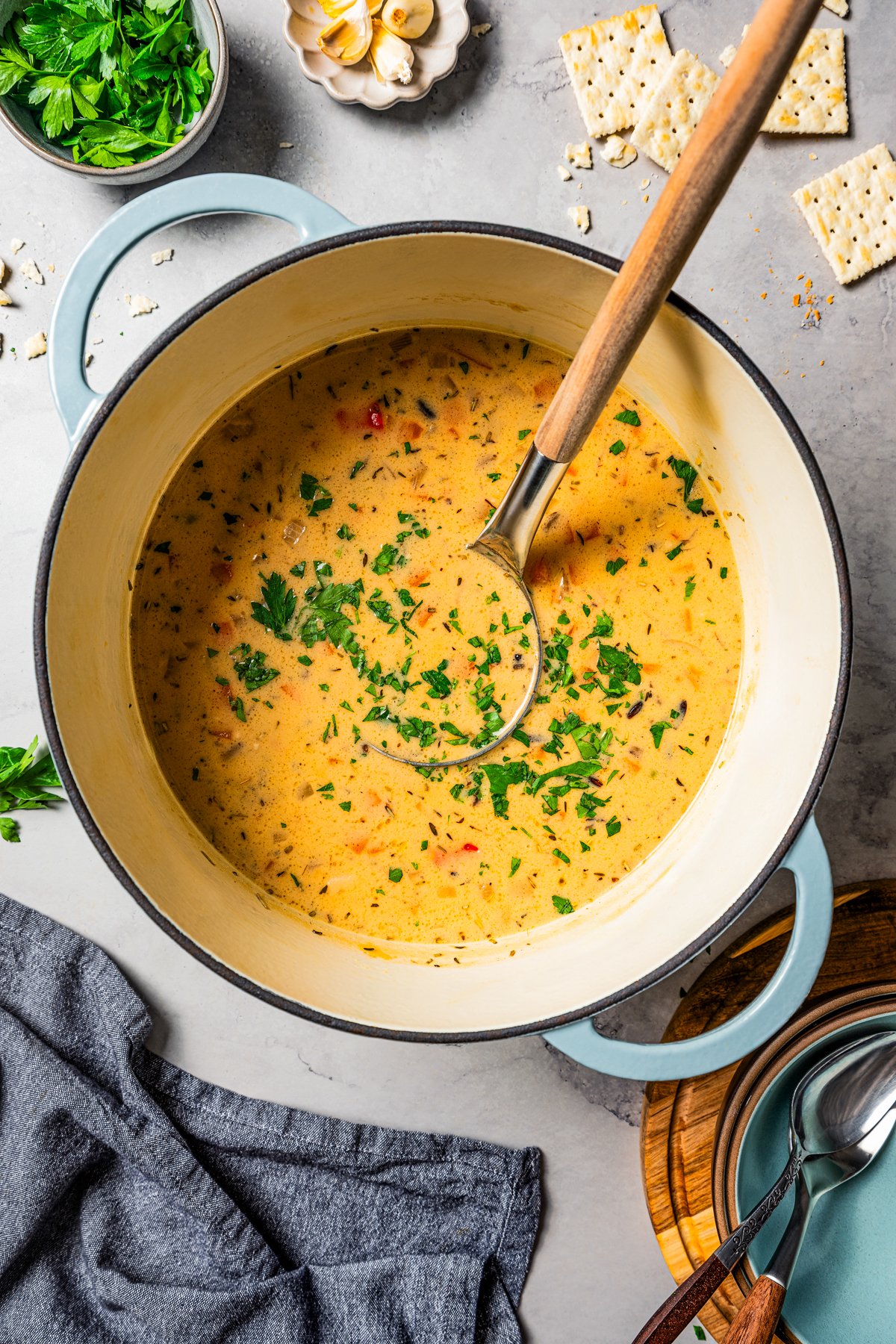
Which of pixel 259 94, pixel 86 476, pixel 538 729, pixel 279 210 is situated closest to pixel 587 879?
Result: pixel 538 729

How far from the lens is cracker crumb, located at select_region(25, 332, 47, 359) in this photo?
169cm

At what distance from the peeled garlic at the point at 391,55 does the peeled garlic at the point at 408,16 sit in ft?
0.05

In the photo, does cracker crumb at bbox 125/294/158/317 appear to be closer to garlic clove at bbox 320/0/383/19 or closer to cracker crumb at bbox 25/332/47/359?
cracker crumb at bbox 25/332/47/359

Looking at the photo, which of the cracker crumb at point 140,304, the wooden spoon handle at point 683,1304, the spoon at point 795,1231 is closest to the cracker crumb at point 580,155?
the cracker crumb at point 140,304

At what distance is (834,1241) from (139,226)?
1.84 m

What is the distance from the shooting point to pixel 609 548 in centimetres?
160

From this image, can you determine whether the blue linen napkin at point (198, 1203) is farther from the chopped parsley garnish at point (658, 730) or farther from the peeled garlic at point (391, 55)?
the peeled garlic at point (391, 55)

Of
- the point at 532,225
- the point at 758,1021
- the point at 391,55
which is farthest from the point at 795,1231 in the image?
the point at 391,55

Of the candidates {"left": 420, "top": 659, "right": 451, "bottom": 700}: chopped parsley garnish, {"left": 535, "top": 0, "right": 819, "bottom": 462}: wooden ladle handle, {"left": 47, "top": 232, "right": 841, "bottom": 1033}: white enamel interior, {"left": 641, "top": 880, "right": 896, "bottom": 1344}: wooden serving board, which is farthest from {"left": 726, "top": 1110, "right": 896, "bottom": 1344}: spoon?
{"left": 535, "top": 0, "right": 819, "bottom": 462}: wooden ladle handle

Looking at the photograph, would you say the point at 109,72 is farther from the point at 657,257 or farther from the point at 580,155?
the point at 657,257

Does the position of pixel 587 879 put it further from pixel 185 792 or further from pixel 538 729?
pixel 185 792

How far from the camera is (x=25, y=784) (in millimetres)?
1726

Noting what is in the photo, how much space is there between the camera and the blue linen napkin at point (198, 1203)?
1.73 metres

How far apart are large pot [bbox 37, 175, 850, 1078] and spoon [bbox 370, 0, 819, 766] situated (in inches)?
8.4
